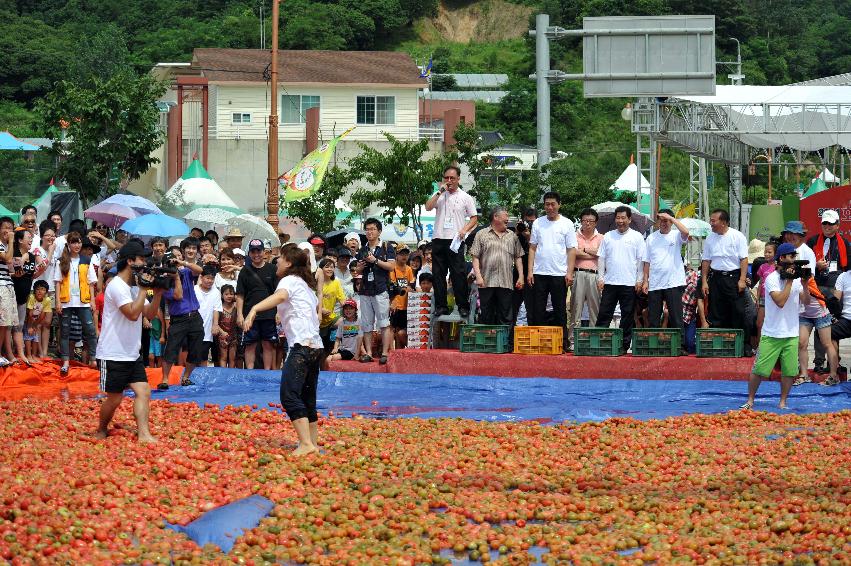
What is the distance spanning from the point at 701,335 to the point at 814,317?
150cm

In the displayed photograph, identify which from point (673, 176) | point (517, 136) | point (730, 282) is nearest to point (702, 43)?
point (730, 282)

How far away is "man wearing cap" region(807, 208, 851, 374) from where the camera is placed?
1606 centimetres

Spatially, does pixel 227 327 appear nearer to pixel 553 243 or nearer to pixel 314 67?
pixel 553 243

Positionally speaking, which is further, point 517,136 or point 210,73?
point 517,136

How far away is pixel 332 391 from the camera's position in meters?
15.4

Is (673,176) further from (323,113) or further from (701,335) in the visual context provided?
(701,335)

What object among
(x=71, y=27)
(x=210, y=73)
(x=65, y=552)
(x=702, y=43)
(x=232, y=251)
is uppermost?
(x=71, y=27)

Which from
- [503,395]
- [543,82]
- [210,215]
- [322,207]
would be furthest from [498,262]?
[322,207]

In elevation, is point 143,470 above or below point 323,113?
below

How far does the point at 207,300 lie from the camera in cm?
1622

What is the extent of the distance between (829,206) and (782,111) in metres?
3.83

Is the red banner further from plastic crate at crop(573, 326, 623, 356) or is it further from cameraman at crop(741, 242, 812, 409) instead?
cameraman at crop(741, 242, 812, 409)

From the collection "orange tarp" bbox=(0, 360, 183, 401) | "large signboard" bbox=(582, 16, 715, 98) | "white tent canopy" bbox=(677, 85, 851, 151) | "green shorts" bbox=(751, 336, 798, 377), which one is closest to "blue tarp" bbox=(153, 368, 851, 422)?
"green shorts" bbox=(751, 336, 798, 377)

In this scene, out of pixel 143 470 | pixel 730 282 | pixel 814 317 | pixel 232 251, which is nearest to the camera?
pixel 143 470
